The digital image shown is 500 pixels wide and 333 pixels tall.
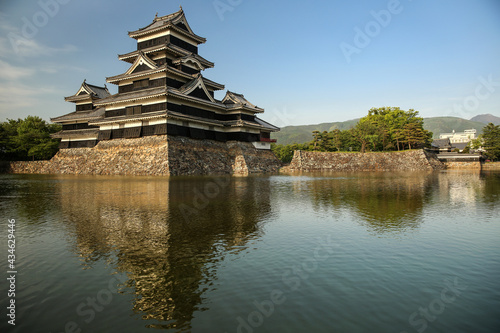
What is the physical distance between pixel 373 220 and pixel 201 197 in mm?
8388

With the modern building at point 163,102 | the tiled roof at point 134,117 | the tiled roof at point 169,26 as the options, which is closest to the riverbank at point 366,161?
the modern building at point 163,102

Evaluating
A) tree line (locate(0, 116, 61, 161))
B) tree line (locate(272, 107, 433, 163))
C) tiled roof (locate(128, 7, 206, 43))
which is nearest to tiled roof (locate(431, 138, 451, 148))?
tree line (locate(272, 107, 433, 163))

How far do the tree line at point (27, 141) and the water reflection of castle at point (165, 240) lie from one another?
4261 centimetres

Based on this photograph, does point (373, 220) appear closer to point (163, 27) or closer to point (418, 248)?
point (418, 248)

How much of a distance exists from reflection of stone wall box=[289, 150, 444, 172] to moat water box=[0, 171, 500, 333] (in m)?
41.0

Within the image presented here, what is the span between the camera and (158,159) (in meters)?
33.0

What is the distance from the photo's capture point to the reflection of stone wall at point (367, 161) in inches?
2025

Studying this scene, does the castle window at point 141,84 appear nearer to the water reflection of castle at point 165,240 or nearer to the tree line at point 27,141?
the tree line at point 27,141

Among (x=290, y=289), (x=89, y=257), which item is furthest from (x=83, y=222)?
(x=290, y=289)

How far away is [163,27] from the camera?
130ft

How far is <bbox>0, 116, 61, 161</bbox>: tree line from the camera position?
48.2 meters

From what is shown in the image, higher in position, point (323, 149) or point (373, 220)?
point (323, 149)

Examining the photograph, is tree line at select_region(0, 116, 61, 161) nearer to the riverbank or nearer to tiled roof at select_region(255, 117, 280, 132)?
tiled roof at select_region(255, 117, 280, 132)

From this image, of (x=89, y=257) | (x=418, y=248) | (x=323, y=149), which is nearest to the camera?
(x=89, y=257)
